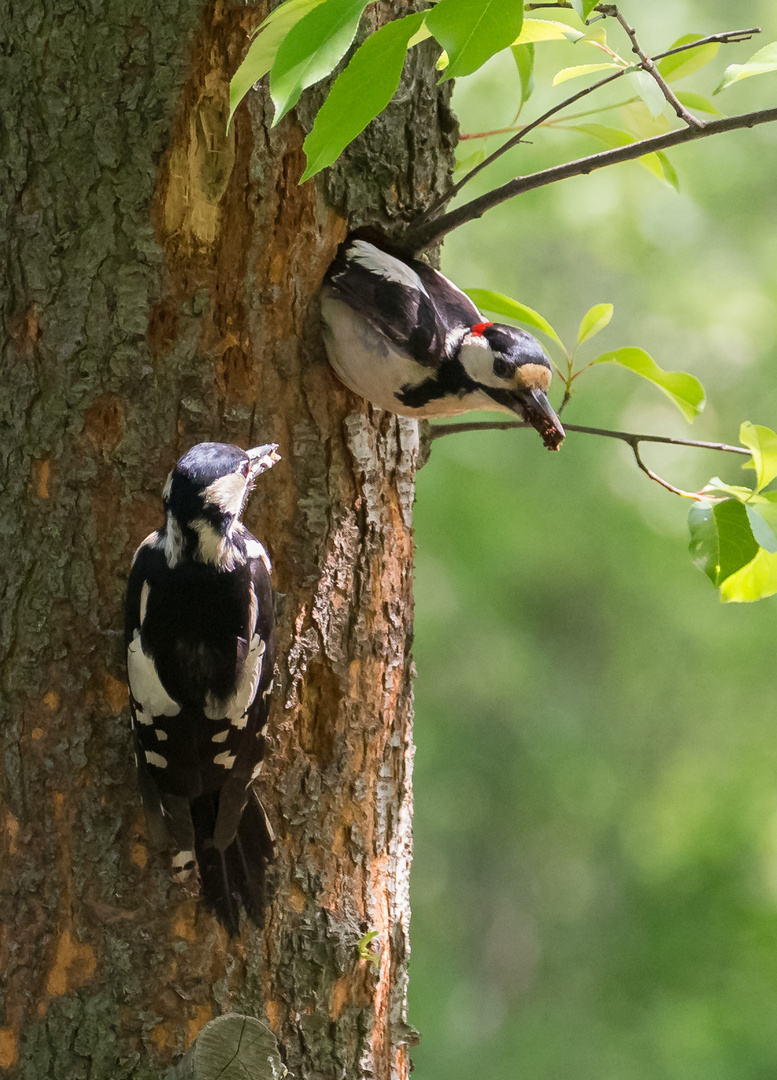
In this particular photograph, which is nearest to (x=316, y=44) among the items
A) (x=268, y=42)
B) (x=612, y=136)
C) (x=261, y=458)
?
(x=268, y=42)

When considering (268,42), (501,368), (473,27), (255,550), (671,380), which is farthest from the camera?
(671,380)

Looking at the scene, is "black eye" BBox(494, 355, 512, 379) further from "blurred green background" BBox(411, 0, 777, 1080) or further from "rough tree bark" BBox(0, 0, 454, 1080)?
"blurred green background" BBox(411, 0, 777, 1080)

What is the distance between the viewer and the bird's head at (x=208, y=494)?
1113 mm

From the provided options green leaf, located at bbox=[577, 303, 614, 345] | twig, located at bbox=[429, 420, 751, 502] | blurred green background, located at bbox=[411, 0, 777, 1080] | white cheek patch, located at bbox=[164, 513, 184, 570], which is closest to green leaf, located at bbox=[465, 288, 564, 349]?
green leaf, located at bbox=[577, 303, 614, 345]

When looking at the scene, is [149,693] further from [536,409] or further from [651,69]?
[651,69]

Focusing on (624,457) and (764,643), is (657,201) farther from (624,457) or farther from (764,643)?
(764,643)

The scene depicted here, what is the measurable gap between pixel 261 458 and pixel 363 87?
508 millimetres

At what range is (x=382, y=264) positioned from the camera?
4.44 ft

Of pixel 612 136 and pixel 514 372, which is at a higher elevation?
pixel 612 136

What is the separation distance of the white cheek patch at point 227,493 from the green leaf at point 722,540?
0.55m

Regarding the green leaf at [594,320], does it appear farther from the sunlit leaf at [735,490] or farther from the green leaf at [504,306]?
the sunlit leaf at [735,490]

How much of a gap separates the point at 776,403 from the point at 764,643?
141 cm

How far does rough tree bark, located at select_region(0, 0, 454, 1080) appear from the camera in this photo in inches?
47.5

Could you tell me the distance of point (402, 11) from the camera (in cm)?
145
